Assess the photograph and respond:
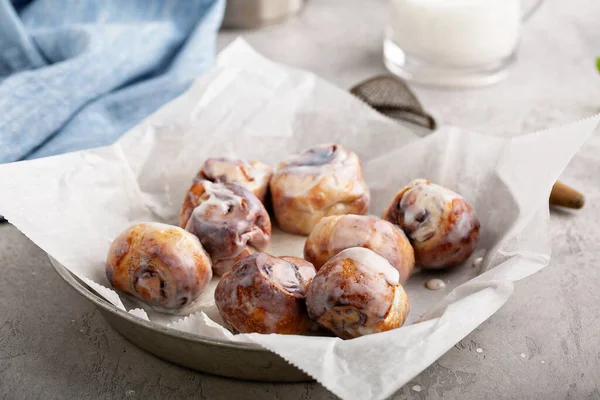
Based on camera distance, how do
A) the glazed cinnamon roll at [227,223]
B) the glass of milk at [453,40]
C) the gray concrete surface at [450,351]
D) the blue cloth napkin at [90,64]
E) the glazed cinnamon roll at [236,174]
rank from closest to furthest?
the gray concrete surface at [450,351], the glazed cinnamon roll at [227,223], the glazed cinnamon roll at [236,174], the blue cloth napkin at [90,64], the glass of milk at [453,40]

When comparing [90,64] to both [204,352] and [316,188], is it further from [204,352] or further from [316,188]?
[204,352]

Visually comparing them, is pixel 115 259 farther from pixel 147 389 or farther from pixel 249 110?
pixel 249 110

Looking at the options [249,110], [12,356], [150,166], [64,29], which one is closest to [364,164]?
[249,110]

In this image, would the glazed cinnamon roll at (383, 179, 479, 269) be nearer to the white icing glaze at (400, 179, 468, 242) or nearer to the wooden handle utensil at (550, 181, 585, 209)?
the white icing glaze at (400, 179, 468, 242)

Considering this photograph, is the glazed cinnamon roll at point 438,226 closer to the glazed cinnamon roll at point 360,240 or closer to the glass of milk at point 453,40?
the glazed cinnamon roll at point 360,240

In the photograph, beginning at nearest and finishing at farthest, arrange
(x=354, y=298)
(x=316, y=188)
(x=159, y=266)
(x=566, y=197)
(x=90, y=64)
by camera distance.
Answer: (x=354, y=298) → (x=159, y=266) → (x=316, y=188) → (x=566, y=197) → (x=90, y=64)

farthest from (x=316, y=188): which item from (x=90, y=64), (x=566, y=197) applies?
(x=90, y=64)

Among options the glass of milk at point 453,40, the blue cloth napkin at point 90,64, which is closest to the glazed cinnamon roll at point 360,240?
the blue cloth napkin at point 90,64
